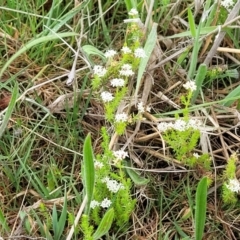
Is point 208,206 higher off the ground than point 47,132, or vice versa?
point 47,132

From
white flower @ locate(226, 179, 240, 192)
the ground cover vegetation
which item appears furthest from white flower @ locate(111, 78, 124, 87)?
white flower @ locate(226, 179, 240, 192)

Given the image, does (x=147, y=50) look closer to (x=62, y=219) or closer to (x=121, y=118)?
(x=121, y=118)

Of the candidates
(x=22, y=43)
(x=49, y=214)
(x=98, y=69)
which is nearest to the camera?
(x=49, y=214)

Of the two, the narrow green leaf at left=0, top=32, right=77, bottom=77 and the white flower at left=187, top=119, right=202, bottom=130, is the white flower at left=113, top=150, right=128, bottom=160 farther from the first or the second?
the narrow green leaf at left=0, top=32, right=77, bottom=77

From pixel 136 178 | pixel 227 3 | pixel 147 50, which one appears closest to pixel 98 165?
pixel 136 178

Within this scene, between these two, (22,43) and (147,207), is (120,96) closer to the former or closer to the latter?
(147,207)

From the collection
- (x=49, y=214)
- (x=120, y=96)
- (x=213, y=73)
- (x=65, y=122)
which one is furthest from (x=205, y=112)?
(x=49, y=214)

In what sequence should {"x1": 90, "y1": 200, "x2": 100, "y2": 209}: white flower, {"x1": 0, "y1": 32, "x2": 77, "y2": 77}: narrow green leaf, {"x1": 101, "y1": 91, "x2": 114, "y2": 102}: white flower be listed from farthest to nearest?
{"x1": 0, "y1": 32, "x2": 77, "y2": 77}: narrow green leaf, {"x1": 101, "y1": 91, "x2": 114, "y2": 102}: white flower, {"x1": 90, "y1": 200, "x2": 100, "y2": 209}: white flower
